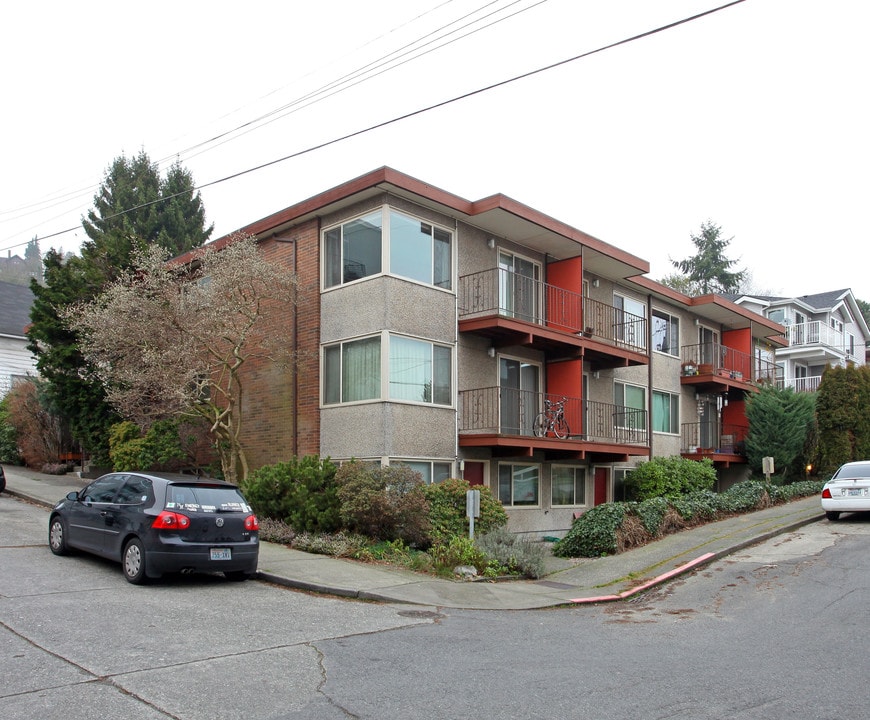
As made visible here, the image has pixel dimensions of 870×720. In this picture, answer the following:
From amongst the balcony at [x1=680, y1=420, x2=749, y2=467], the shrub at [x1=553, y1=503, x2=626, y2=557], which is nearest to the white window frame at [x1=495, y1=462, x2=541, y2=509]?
the shrub at [x1=553, y1=503, x2=626, y2=557]

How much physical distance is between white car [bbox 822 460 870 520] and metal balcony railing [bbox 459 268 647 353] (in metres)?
6.80

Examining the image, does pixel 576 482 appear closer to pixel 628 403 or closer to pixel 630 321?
pixel 628 403

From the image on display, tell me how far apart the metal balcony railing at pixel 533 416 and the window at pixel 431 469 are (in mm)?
916

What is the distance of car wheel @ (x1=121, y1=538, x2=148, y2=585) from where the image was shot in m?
10.4

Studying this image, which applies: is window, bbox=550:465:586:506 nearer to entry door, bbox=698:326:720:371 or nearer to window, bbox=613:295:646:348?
window, bbox=613:295:646:348

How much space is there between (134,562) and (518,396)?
11032mm

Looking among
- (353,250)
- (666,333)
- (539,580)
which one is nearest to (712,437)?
(666,333)

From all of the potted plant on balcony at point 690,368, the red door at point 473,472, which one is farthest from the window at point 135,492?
the potted plant on balcony at point 690,368

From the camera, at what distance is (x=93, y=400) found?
21.2 metres

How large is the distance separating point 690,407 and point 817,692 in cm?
2198

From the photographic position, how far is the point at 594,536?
602 inches

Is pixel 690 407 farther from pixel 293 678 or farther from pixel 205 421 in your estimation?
pixel 293 678

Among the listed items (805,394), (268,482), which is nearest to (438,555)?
(268,482)

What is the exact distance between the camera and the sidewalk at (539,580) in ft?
Answer: 36.6
